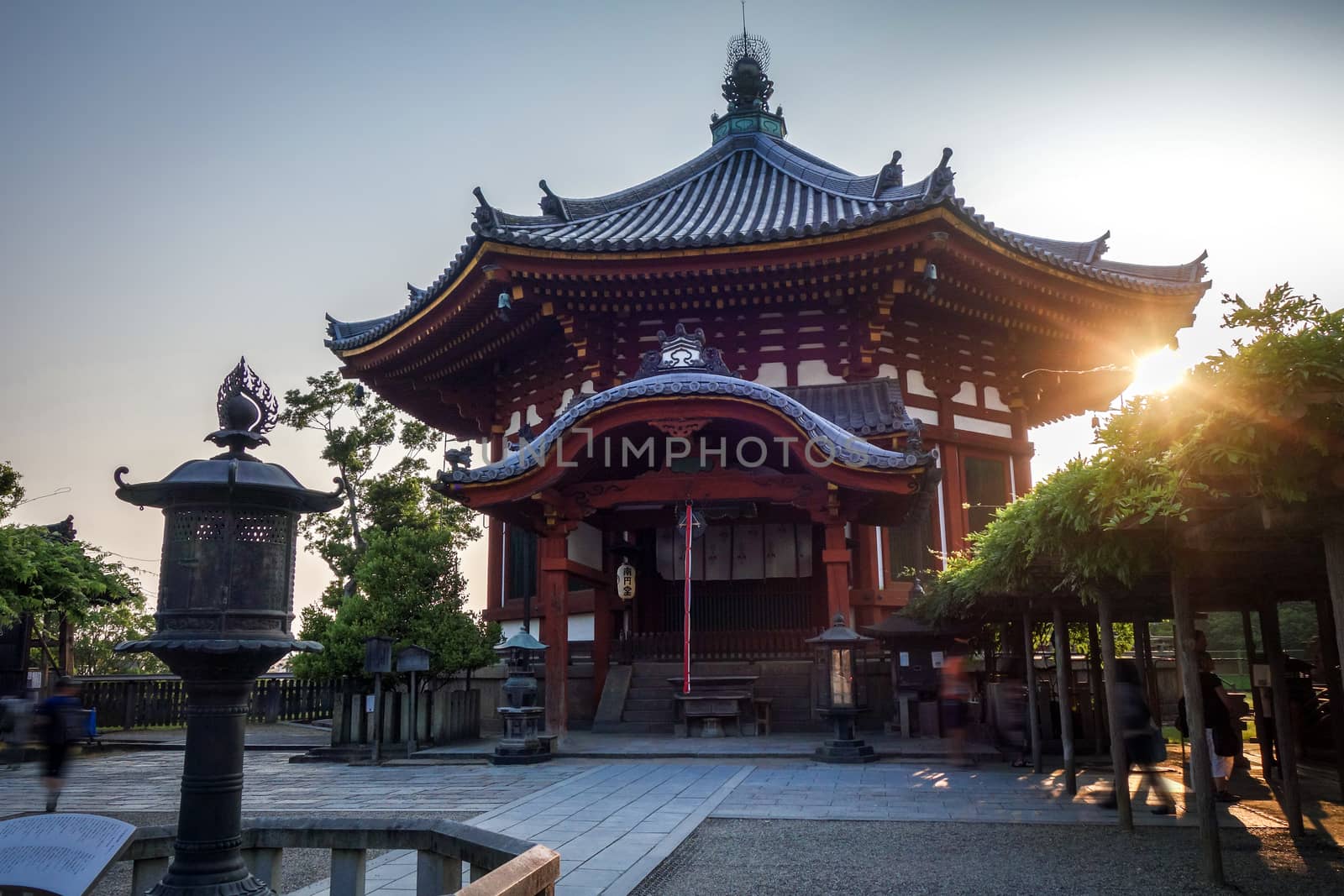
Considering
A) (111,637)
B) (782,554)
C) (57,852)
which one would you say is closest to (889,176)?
(782,554)

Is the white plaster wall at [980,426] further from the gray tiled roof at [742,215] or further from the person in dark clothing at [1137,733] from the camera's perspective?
the person in dark clothing at [1137,733]

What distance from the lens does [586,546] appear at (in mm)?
16625

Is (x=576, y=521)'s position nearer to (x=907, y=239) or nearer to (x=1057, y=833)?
(x=907, y=239)

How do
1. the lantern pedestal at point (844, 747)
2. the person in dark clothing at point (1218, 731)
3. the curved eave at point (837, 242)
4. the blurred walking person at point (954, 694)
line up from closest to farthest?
Answer: the person in dark clothing at point (1218, 731)
the lantern pedestal at point (844, 747)
the blurred walking person at point (954, 694)
the curved eave at point (837, 242)

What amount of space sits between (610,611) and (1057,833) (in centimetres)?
1043

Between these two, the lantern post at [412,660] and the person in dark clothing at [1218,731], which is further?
the lantern post at [412,660]

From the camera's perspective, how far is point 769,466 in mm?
14844

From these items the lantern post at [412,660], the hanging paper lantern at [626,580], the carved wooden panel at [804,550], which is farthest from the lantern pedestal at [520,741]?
the carved wooden panel at [804,550]

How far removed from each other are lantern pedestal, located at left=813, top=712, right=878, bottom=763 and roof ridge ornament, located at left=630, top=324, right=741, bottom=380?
16.3 ft

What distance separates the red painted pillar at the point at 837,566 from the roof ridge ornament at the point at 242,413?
9.32 meters

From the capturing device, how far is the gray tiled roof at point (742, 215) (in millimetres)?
14523

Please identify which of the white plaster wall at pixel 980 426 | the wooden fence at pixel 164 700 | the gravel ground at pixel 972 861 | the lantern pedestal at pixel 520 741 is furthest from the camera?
the wooden fence at pixel 164 700

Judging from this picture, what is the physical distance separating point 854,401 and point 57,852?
13.3 m

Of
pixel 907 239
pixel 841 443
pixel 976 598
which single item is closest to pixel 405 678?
pixel 841 443
